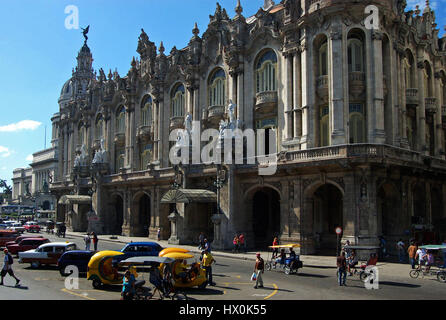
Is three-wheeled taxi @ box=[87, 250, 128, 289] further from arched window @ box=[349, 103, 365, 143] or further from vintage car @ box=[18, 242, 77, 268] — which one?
arched window @ box=[349, 103, 365, 143]

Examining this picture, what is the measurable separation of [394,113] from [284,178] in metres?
10.0

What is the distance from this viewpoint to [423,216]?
1469 inches

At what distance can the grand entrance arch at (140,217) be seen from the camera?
172ft

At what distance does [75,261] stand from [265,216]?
21.9 meters

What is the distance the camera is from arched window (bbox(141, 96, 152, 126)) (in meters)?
54.3

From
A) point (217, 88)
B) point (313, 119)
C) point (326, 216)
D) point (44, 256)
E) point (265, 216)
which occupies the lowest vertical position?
point (44, 256)

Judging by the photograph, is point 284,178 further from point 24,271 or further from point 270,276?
point 24,271

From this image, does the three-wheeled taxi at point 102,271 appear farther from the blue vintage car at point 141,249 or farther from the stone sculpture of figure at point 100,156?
the stone sculpture of figure at point 100,156

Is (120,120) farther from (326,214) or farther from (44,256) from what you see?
(44,256)

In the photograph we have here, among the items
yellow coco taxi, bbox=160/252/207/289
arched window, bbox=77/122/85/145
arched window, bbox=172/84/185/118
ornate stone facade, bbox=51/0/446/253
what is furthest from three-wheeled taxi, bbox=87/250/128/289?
arched window, bbox=77/122/85/145

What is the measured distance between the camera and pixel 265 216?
41688mm

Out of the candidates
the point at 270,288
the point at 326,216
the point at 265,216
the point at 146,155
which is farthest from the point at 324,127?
the point at 146,155

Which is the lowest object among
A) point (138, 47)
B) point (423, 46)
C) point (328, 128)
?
point (328, 128)

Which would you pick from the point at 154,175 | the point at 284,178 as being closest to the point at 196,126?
the point at 154,175
